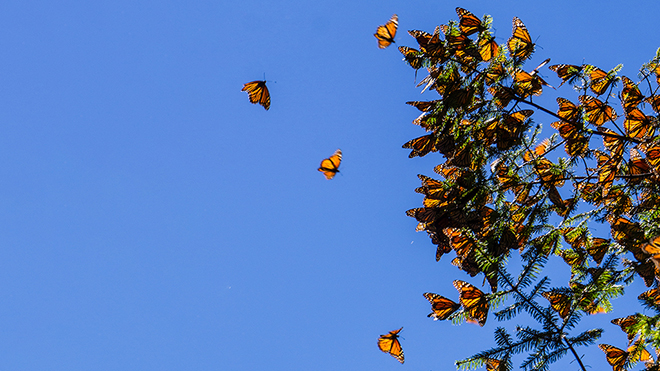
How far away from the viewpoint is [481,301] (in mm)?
2168

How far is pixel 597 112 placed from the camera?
2.41 meters

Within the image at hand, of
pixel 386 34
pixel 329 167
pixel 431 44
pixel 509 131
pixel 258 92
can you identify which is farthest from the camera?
pixel 258 92

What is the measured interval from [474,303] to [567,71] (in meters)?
1.44

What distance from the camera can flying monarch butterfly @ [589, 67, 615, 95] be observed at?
2.47 m

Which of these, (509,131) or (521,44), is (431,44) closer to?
(521,44)

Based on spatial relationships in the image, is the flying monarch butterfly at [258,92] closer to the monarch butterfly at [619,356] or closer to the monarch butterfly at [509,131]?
the monarch butterfly at [509,131]

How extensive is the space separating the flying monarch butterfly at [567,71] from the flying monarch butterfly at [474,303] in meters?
1.32

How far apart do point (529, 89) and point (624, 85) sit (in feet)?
1.82

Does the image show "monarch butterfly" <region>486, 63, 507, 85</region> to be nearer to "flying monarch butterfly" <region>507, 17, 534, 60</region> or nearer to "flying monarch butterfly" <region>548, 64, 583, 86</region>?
"flying monarch butterfly" <region>507, 17, 534, 60</region>

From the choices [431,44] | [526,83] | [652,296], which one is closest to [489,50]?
[526,83]

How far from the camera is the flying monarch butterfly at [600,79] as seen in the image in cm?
247

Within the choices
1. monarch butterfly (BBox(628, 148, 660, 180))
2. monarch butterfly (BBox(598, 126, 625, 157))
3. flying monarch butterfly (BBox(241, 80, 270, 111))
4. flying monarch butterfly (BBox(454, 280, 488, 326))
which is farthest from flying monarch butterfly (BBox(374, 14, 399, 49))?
flying monarch butterfly (BBox(241, 80, 270, 111))

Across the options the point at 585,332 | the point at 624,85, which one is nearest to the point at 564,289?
the point at 585,332

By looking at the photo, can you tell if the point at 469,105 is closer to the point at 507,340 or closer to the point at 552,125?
the point at 552,125
